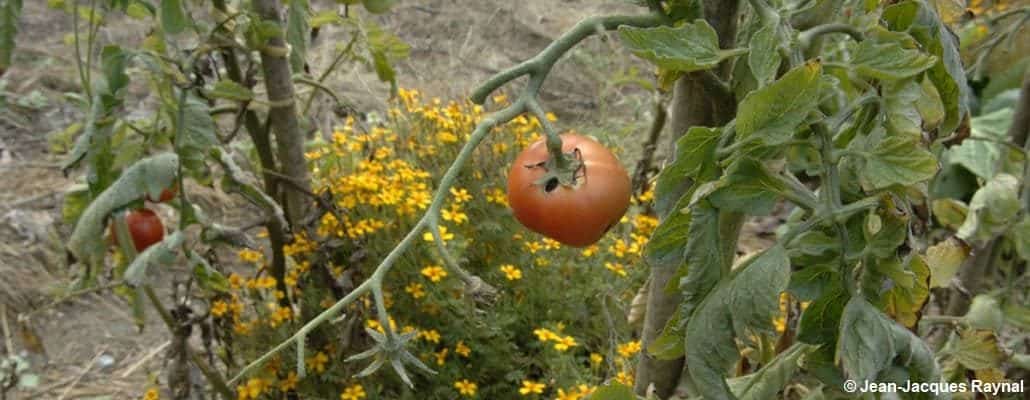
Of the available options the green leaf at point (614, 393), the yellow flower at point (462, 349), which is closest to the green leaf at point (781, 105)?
the green leaf at point (614, 393)

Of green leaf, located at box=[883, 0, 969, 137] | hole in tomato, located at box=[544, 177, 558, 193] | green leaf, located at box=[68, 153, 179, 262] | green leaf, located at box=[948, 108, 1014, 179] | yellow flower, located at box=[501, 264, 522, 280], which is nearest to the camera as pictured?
green leaf, located at box=[883, 0, 969, 137]

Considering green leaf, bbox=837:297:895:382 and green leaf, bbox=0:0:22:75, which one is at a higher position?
green leaf, bbox=0:0:22:75

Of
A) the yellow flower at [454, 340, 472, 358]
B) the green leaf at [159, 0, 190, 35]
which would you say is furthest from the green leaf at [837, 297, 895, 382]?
the yellow flower at [454, 340, 472, 358]

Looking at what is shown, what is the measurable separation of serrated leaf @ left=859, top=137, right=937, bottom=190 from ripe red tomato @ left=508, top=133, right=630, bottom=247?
226mm

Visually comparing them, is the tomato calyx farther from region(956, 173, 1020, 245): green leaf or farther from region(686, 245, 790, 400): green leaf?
region(956, 173, 1020, 245): green leaf

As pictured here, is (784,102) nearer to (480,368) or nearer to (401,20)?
(480,368)

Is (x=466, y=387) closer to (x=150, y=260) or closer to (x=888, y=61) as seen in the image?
(x=150, y=260)

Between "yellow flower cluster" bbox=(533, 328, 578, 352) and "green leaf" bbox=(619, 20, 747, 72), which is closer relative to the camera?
"green leaf" bbox=(619, 20, 747, 72)

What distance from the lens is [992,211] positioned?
1.49 metres

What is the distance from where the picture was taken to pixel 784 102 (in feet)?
2.02

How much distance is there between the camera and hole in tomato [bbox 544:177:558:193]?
2.67ft

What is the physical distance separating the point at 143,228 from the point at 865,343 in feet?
3.97

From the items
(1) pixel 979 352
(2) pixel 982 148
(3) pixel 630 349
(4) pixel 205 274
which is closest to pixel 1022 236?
(1) pixel 979 352

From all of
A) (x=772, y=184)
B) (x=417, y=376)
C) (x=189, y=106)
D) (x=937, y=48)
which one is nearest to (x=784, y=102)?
(x=772, y=184)
